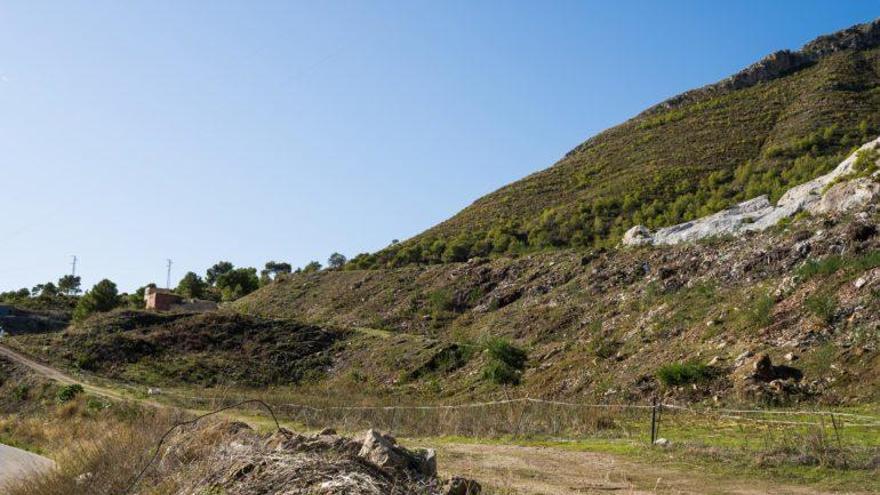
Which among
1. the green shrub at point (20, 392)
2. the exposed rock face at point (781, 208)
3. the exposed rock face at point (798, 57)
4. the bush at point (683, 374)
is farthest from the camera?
the exposed rock face at point (798, 57)

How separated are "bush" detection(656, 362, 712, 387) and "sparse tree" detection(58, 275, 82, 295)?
11551cm

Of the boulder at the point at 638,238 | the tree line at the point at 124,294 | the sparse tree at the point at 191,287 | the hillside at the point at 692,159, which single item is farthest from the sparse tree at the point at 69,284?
the boulder at the point at 638,238

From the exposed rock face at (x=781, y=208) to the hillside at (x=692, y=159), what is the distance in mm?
4031

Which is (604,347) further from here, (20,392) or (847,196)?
(20,392)

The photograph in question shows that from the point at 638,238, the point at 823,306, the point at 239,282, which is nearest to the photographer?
the point at 823,306

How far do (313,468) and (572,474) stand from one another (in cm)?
476

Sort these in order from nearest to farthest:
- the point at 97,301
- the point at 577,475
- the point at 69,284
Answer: the point at 577,475, the point at 97,301, the point at 69,284

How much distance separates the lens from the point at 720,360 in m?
19.5

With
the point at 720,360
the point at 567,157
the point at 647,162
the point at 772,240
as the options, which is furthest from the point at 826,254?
the point at 567,157

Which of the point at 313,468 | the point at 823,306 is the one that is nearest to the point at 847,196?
the point at 823,306

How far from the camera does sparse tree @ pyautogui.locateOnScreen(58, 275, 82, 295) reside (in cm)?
11706

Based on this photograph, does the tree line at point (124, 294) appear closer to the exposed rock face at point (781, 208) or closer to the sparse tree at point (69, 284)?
the sparse tree at point (69, 284)

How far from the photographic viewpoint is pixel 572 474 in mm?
9766

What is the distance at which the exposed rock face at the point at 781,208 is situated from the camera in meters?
27.0
